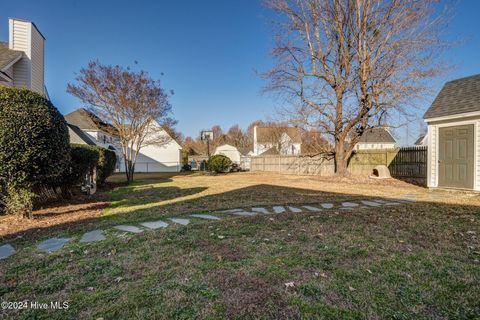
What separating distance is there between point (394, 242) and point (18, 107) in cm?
595

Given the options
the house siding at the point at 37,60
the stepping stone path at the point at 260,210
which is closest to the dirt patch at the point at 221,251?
the stepping stone path at the point at 260,210

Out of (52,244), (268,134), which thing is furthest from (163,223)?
(268,134)

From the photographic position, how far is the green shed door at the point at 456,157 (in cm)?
764

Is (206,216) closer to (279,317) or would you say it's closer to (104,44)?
(279,317)

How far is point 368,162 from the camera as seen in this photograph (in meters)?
13.8

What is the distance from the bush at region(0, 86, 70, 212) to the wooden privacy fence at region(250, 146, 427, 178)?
1384 cm

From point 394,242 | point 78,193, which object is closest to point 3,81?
point 78,193

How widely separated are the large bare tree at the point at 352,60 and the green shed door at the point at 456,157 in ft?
9.66

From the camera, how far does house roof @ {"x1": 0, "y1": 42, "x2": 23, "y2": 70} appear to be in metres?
7.82

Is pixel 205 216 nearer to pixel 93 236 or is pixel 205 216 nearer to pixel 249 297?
pixel 93 236

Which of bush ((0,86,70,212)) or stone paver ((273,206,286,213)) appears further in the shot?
stone paver ((273,206,286,213))

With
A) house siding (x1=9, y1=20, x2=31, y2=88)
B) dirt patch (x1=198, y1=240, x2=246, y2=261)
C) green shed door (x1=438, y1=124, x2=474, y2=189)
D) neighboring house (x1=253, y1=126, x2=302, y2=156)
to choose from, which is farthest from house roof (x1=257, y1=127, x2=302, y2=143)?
dirt patch (x1=198, y1=240, x2=246, y2=261)

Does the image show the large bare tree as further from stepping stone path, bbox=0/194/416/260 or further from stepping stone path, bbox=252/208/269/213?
stepping stone path, bbox=252/208/269/213

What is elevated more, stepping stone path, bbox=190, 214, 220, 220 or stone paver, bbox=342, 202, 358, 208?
stone paver, bbox=342, 202, 358, 208
